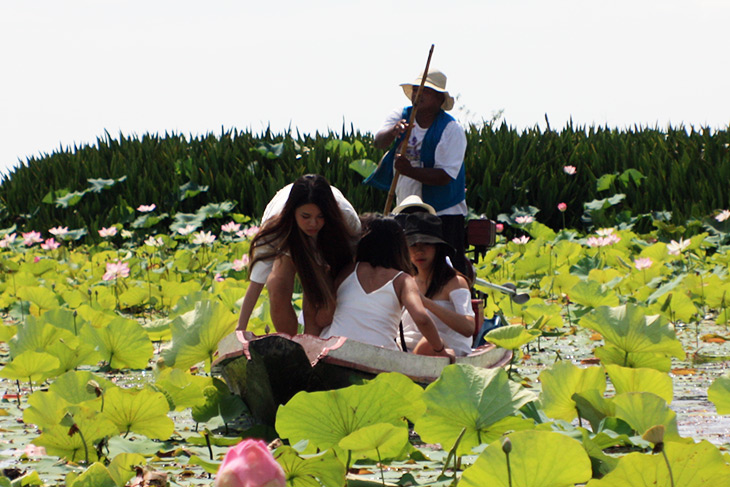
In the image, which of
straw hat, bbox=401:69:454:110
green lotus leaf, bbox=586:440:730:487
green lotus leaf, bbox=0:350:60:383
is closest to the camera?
green lotus leaf, bbox=586:440:730:487

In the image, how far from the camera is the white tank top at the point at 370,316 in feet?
9.19

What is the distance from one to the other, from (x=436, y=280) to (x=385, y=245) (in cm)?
44

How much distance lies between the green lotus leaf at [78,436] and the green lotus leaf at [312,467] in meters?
0.51

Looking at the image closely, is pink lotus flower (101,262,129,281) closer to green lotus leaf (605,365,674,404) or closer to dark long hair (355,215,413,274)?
dark long hair (355,215,413,274)

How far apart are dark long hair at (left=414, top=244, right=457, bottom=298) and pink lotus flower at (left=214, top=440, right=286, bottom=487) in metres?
2.35

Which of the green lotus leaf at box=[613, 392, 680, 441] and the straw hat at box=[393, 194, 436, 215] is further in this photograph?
the straw hat at box=[393, 194, 436, 215]

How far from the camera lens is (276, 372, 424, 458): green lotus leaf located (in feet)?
5.38

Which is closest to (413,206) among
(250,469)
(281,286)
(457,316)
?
(457,316)

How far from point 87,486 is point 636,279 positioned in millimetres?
3813

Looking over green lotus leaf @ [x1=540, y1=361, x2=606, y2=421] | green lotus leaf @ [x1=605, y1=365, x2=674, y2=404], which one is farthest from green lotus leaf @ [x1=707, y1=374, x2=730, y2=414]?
green lotus leaf @ [x1=540, y1=361, x2=606, y2=421]

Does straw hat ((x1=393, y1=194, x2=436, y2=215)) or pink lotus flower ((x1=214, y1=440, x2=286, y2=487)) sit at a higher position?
pink lotus flower ((x1=214, y1=440, x2=286, y2=487))

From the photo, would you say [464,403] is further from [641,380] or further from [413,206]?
[413,206]

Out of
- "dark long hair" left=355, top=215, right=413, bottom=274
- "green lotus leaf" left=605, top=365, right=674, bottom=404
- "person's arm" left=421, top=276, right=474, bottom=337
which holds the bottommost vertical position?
"person's arm" left=421, top=276, right=474, bottom=337

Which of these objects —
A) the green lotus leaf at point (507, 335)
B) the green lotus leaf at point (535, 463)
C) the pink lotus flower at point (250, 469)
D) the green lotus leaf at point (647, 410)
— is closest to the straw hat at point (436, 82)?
the green lotus leaf at point (507, 335)
